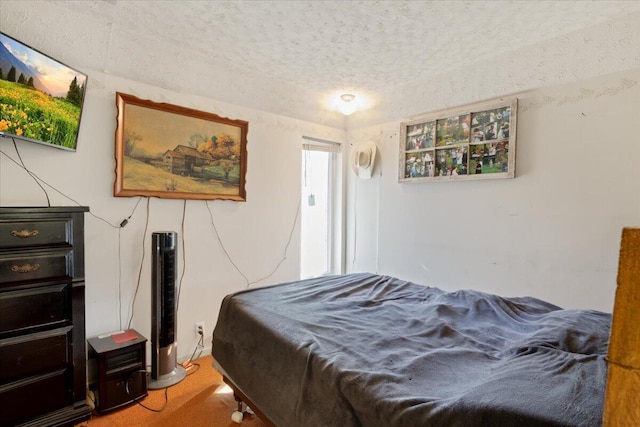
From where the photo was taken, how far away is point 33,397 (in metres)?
1.61

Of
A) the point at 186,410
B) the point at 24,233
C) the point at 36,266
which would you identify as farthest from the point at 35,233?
the point at 186,410

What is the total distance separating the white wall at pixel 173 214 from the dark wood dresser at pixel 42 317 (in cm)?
45

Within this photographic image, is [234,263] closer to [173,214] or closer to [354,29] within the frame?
[173,214]

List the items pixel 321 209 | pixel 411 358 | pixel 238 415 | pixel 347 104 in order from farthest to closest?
1. pixel 321 209
2. pixel 347 104
3. pixel 238 415
4. pixel 411 358

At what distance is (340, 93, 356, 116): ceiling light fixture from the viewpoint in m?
3.34

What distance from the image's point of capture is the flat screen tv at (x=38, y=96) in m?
1.58

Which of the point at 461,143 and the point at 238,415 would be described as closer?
the point at 238,415

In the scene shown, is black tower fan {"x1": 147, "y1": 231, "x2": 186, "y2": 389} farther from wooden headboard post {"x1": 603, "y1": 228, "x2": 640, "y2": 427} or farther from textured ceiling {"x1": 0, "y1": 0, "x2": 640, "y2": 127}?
wooden headboard post {"x1": 603, "y1": 228, "x2": 640, "y2": 427}

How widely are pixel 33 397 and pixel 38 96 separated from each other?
1589 mm

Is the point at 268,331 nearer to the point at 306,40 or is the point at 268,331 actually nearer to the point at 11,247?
the point at 11,247

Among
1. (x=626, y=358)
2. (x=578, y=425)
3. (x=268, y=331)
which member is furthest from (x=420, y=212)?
(x=626, y=358)

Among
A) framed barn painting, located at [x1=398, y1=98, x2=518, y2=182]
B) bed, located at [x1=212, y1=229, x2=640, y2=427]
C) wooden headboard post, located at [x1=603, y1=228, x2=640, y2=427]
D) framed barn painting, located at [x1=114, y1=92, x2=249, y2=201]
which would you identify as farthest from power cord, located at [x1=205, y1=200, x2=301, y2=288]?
wooden headboard post, located at [x1=603, y1=228, x2=640, y2=427]

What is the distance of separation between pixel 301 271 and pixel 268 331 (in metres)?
2.08

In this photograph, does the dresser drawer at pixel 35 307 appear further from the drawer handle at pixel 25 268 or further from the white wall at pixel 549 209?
the white wall at pixel 549 209
